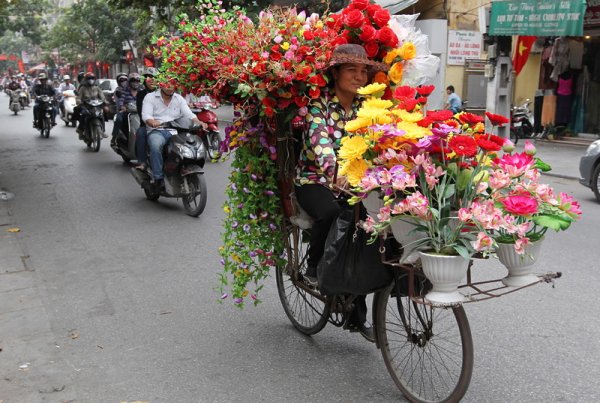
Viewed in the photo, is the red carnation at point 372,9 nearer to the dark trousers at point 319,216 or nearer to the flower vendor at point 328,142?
the flower vendor at point 328,142

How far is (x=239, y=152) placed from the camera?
4125mm

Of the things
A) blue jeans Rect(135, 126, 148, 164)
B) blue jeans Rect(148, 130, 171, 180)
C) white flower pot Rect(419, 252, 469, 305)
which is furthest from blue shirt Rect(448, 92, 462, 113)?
white flower pot Rect(419, 252, 469, 305)

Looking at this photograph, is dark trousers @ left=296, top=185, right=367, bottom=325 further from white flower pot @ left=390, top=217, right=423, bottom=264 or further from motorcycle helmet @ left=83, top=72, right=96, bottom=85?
motorcycle helmet @ left=83, top=72, right=96, bottom=85

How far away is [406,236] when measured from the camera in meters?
2.85

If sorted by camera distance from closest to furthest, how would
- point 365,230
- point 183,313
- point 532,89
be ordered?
point 365,230 < point 183,313 < point 532,89

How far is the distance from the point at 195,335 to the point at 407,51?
7.63 ft

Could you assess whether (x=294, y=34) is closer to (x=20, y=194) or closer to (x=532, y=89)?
(x=20, y=194)

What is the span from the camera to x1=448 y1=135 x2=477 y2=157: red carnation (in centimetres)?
271

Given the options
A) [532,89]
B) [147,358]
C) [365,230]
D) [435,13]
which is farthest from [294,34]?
[435,13]

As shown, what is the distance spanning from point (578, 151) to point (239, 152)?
13.2 meters

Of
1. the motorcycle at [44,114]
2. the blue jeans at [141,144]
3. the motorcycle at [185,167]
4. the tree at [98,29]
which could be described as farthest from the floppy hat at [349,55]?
the tree at [98,29]

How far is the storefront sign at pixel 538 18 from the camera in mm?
13836

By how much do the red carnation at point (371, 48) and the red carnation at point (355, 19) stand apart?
12 cm

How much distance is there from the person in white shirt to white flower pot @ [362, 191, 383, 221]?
18.8 feet
